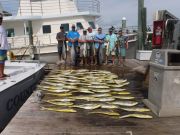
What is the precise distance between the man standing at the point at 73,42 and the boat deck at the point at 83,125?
23.7 feet

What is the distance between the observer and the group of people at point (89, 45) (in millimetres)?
12672

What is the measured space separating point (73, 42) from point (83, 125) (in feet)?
26.0

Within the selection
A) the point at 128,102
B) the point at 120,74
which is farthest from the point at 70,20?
the point at 128,102

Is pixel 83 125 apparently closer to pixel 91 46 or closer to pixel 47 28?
pixel 91 46

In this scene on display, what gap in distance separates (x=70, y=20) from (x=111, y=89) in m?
12.0

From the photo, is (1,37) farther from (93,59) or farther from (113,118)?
(93,59)

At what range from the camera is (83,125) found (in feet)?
16.2

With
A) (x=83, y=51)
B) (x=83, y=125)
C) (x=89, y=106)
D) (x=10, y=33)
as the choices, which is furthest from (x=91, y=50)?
(x=10, y=33)

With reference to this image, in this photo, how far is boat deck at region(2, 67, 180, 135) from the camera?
15.2 feet

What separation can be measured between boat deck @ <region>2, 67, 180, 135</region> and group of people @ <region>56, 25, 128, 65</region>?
7.29m

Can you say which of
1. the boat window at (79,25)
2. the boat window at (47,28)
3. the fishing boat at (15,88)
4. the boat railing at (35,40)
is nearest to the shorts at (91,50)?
the fishing boat at (15,88)

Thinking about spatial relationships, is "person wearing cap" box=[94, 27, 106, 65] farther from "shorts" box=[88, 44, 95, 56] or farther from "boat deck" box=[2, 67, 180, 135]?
"boat deck" box=[2, 67, 180, 135]

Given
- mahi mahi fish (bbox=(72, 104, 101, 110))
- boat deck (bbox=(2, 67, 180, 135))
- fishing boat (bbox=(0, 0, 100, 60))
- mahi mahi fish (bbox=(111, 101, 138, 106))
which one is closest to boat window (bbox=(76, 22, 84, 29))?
fishing boat (bbox=(0, 0, 100, 60))

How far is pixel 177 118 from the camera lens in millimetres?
5227
